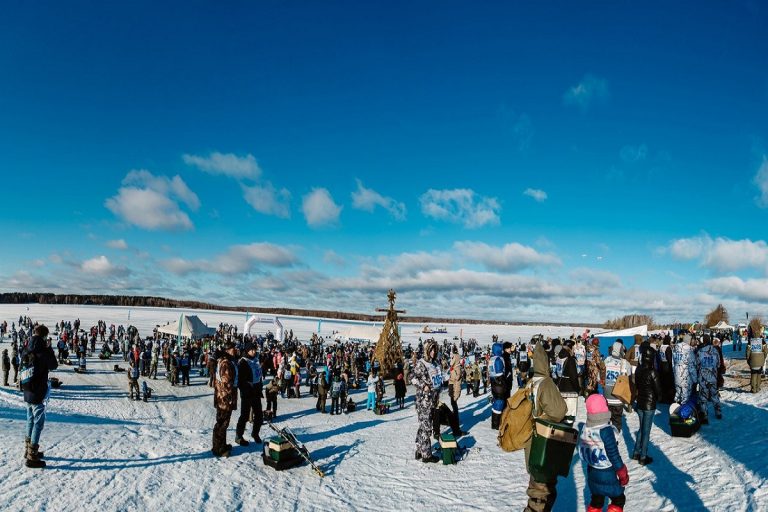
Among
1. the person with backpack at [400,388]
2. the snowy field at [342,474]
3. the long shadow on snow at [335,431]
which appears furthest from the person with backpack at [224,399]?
the person with backpack at [400,388]

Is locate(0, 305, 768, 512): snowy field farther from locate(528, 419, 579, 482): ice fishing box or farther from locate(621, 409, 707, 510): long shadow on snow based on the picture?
locate(528, 419, 579, 482): ice fishing box

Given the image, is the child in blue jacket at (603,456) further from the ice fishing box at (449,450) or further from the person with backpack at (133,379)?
the person with backpack at (133,379)

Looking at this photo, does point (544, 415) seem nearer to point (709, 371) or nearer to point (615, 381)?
point (615, 381)

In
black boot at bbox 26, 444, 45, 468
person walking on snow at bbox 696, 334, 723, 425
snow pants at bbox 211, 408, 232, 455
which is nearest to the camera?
black boot at bbox 26, 444, 45, 468

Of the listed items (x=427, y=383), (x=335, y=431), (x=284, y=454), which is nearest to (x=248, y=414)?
(x=284, y=454)

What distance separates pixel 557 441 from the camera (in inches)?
155

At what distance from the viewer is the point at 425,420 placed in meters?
7.00

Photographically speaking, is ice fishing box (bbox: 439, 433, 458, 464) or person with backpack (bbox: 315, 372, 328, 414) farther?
person with backpack (bbox: 315, 372, 328, 414)

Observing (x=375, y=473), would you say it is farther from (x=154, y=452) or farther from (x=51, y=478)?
(x=51, y=478)

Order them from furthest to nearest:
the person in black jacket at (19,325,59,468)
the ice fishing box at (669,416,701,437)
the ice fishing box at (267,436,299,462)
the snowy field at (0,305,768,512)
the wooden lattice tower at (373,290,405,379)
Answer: the wooden lattice tower at (373,290,405,379), the ice fishing box at (669,416,701,437), the ice fishing box at (267,436,299,462), the person in black jacket at (19,325,59,468), the snowy field at (0,305,768,512)

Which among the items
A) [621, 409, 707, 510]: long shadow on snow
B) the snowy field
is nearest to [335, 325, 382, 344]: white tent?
the snowy field

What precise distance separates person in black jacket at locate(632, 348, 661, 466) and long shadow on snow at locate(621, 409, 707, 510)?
185mm

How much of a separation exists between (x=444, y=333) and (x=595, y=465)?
60218mm

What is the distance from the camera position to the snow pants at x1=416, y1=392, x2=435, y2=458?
689 cm
